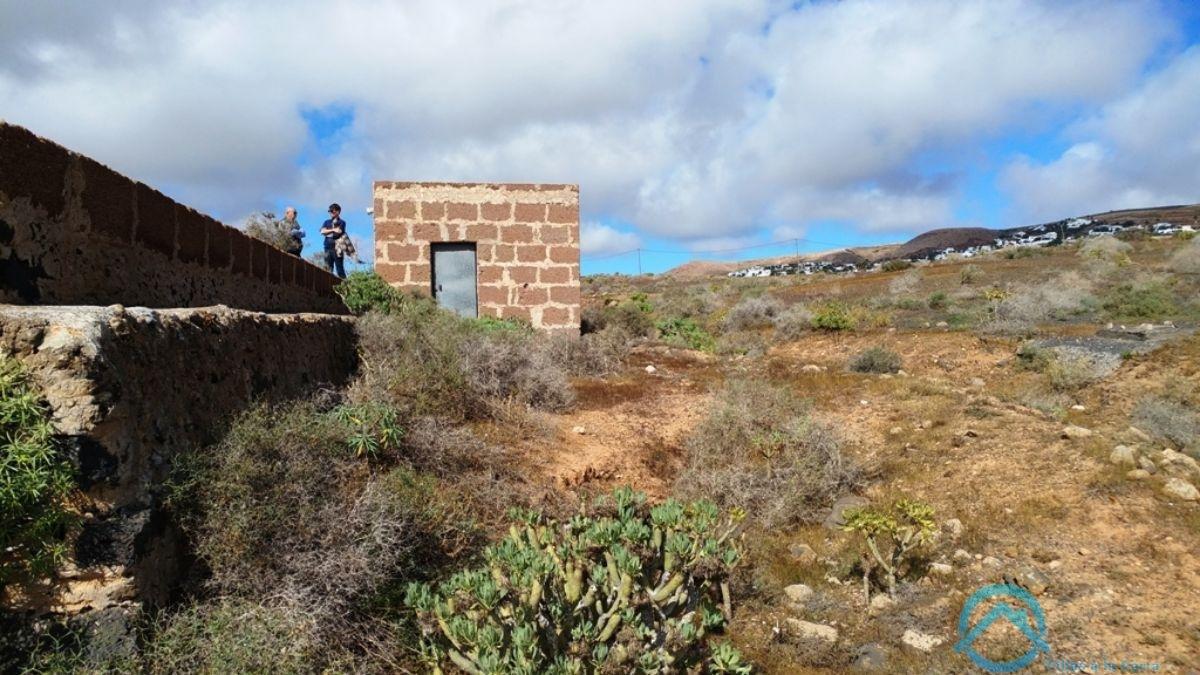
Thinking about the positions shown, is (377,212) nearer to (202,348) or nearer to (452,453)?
(452,453)

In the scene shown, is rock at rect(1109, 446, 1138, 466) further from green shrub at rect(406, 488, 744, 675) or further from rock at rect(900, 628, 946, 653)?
green shrub at rect(406, 488, 744, 675)

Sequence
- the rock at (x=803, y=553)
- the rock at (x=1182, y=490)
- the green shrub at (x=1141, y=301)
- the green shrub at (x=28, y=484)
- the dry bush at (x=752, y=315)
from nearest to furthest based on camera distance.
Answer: the green shrub at (x=28, y=484)
the rock at (x=1182, y=490)
the rock at (x=803, y=553)
the green shrub at (x=1141, y=301)
the dry bush at (x=752, y=315)

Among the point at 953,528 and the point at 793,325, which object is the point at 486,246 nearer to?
the point at 793,325

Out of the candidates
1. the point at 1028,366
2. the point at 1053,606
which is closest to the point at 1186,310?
the point at 1028,366

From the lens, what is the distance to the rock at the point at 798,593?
13.5 ft

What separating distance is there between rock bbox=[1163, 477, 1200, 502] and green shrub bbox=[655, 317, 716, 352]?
26.0ft

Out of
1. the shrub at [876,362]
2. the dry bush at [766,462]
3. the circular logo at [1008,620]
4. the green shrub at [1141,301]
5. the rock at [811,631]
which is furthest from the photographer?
the green shrub at [1141,301]

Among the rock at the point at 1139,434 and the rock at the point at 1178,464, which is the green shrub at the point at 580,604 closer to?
the rock at the point at 1178,464

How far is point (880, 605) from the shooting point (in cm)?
395

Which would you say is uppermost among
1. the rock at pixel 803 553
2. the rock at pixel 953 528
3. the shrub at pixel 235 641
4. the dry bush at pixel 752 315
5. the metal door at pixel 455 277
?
the metal door at pixel 455 277

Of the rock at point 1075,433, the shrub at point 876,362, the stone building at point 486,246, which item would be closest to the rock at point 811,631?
the rock at point 1075,433

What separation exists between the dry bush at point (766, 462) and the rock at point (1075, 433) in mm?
1683

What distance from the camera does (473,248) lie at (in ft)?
36.4

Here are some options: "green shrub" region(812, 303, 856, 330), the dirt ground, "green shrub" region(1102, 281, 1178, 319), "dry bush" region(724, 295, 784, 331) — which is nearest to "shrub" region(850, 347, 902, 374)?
the dirt ground
